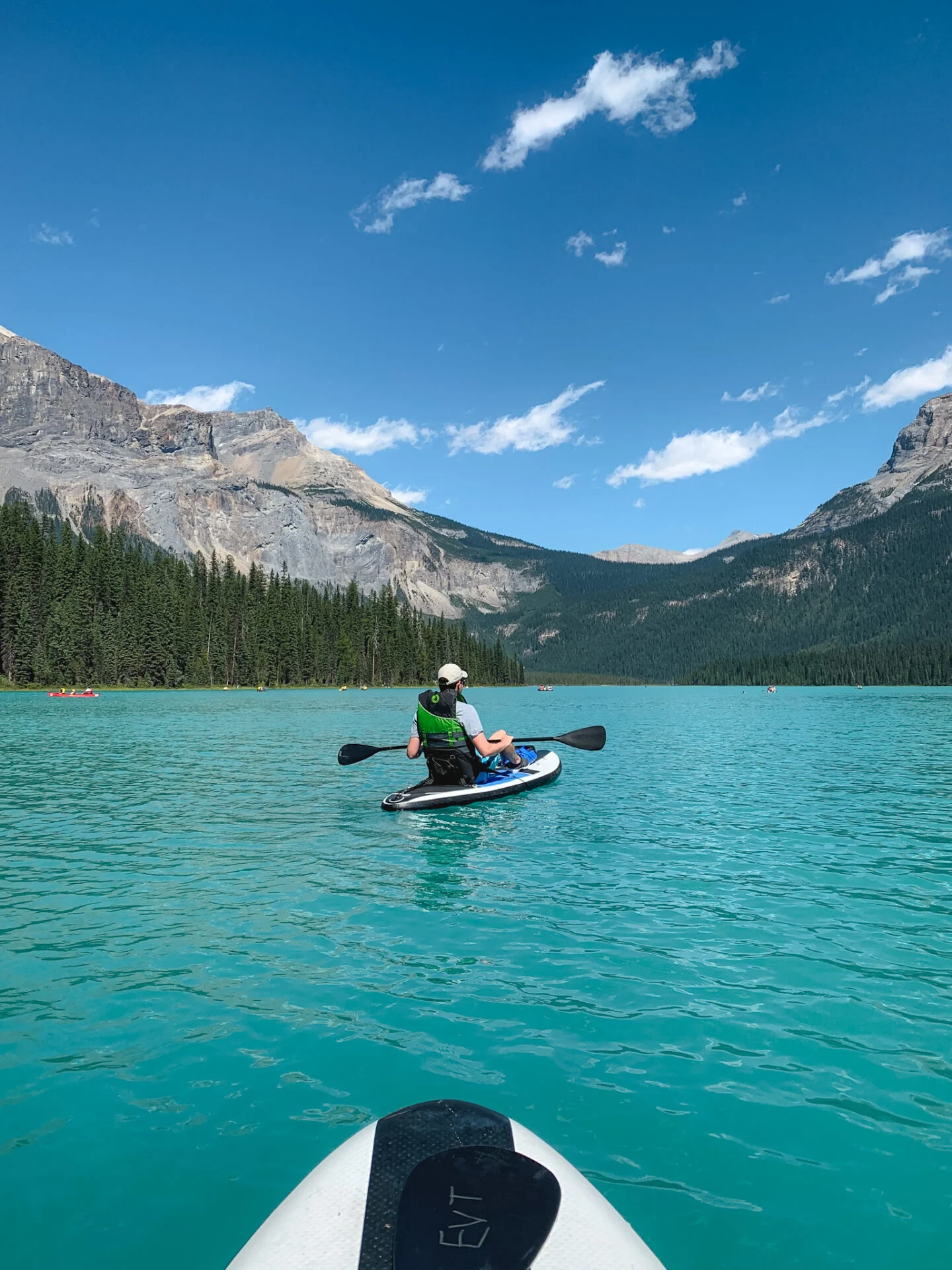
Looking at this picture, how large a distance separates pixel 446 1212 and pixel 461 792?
1575cm

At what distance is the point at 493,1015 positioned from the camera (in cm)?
773

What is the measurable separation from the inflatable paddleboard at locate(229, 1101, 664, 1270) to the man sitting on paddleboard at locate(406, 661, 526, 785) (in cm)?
1300

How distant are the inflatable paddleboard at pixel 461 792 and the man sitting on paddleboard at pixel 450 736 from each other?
1.22ft

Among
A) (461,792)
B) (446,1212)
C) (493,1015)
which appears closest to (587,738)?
(461,792)

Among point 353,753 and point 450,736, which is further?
point 353,753

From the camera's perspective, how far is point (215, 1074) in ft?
21.5

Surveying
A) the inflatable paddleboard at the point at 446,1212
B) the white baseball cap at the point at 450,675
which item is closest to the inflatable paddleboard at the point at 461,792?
the white baseball cap at the point at 450,675

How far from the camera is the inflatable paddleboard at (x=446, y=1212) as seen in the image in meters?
3.38

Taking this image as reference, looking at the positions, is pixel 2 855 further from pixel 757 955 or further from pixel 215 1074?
pixel 757 955

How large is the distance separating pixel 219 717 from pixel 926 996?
57676 mm

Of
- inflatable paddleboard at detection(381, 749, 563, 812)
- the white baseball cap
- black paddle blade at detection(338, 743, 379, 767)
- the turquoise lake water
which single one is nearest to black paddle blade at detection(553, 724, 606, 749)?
inflatable paddleboard at detection(381, 749, 563, 812)

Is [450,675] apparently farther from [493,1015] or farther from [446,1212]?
[446,1212]

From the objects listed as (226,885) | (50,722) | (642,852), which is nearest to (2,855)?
(226,885)

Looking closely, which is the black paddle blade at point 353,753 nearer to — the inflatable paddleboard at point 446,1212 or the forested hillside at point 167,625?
the inflatable paddleboard at point 446,1212
